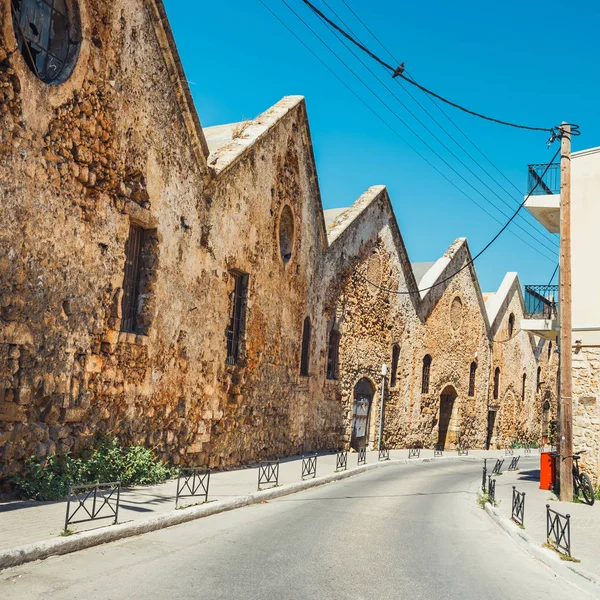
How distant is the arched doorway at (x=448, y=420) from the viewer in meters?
30.6

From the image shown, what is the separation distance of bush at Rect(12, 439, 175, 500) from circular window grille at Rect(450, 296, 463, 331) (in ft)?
66.3

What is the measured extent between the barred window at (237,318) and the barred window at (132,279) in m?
3.63

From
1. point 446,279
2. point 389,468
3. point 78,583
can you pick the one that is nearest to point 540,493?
point 389,468

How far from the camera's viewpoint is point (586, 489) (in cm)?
1378

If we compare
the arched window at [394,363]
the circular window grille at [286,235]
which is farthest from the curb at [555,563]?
the arched window at [394,363]

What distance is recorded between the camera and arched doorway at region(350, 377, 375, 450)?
23594 mm

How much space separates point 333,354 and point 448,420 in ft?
36.3

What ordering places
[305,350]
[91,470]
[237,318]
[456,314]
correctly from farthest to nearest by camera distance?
[456,314], [305,350], [237,318], [91,470]

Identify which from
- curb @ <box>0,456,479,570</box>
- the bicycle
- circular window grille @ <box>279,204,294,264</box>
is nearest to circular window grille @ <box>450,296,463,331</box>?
circular window grille @ <box>279,204,294,264</box>

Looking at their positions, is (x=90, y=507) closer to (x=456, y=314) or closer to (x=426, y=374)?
(x=426, y=374)

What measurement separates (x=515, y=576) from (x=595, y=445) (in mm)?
8481

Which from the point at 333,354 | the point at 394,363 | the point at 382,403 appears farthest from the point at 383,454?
the point at 394,363

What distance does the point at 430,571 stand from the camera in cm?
740

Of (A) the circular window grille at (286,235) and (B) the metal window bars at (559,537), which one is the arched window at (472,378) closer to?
(A) the circular window grille at (286,235)
